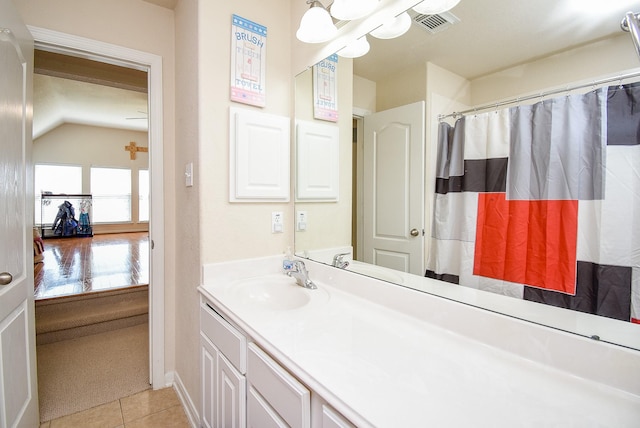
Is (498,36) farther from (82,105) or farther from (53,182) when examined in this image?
(53,182)

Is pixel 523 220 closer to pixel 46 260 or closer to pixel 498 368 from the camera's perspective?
pixel 498 368

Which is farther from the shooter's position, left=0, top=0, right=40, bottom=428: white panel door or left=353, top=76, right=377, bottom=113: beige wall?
left=353, top=76, right=377, bottom=113: beige wall

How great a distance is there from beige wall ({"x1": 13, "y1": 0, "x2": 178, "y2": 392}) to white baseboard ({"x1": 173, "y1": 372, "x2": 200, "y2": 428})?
0.13m

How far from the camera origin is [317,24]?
142 centimetres

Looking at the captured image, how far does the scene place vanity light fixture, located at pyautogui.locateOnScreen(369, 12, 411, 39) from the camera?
1.19m

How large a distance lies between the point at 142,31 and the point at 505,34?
6.85 feet

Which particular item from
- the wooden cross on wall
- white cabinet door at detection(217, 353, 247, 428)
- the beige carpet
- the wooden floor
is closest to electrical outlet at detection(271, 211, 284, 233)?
white cabinet door at detection(217, 353, 247, 428)

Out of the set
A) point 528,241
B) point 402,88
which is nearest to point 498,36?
point 402,88

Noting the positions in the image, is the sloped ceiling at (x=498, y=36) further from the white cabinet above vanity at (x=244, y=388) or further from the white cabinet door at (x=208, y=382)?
the white cabinet door at (x=208, y=382)

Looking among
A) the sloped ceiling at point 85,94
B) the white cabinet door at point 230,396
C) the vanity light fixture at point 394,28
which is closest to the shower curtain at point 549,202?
the vanity light fixture at point 394,28

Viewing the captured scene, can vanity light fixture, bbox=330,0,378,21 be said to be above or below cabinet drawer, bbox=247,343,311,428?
above

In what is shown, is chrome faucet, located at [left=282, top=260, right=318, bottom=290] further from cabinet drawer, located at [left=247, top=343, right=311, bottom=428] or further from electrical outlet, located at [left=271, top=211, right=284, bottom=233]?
cabinet drawer, located at [left=247, top=343, right=311, bottom=428]

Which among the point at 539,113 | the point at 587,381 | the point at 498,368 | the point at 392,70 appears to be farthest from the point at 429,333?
the point at 392,70

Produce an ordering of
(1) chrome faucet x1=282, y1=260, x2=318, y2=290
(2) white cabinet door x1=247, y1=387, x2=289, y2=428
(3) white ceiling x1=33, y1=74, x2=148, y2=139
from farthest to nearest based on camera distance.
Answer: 1. (3) white ceiling x1=33, y1=74, x2=148, y2=139
2. (1) chrome faucet x1=282, y1=260, x2=318, y2=290
3. (2) white cabinet door x1=247, y1=387, x2=289, y2=428
